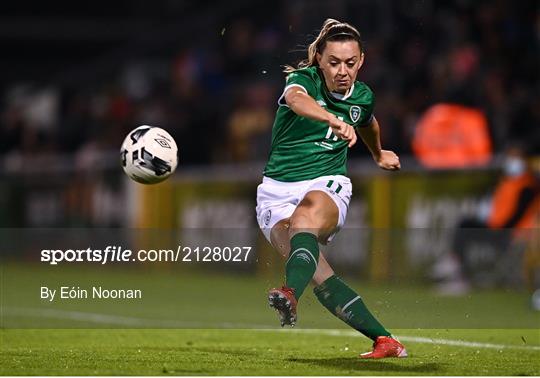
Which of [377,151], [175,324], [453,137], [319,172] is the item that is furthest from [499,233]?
[319,172]

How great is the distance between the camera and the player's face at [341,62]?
7078mm

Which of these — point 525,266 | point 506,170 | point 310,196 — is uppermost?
point 310,196

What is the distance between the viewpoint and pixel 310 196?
23.3 ft

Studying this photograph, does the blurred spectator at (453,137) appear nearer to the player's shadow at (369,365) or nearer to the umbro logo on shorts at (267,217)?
the umbro logo on shorts at (267,217)

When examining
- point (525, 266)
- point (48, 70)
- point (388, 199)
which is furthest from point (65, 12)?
point (525, 266)

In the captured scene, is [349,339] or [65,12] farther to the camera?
[65,12]

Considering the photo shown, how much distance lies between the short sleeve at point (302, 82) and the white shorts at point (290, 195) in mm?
478

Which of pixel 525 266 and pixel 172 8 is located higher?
pixel 172 8

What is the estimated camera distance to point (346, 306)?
7.09 metres

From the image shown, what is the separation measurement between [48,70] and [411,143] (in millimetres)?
13713

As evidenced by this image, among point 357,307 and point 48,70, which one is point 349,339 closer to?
point 357,307

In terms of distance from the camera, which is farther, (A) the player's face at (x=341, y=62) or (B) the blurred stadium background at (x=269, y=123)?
(B) the blurred stadium background at (x=269, y=123)

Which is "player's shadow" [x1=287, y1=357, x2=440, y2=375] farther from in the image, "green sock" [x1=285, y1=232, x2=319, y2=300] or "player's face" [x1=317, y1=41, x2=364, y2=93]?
"player's face" [x1=317, y1=41, x2=364, y2=93]

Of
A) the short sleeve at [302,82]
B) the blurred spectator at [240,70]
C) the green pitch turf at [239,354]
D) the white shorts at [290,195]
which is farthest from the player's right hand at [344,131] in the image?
the blurred spectator at [240,70]
